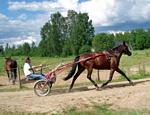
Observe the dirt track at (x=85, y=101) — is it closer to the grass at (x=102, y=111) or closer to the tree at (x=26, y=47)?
the grass at (x=102, y=111)

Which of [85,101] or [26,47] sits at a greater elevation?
[26,47]

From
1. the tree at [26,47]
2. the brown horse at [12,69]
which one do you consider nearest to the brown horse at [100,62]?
the brown horse at [12,69]

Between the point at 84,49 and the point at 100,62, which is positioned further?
the point at 84,49

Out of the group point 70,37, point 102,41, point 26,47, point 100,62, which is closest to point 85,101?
point 100,62

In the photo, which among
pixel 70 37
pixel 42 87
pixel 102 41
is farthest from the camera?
pixel 102 41

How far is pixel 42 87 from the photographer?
16.9 m

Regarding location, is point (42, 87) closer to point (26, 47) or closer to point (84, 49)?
point (84, 49)

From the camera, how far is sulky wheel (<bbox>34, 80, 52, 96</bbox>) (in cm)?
1684

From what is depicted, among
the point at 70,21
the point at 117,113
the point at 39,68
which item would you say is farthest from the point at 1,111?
the point at 70,21

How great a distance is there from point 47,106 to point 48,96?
255 cm

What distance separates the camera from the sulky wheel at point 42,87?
16844 mm

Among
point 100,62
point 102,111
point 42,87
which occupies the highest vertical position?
point 100,62

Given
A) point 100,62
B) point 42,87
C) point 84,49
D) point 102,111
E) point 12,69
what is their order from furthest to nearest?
point 84,49 < point 12,69 < point 100,62 < point 42,87 < point 102,111

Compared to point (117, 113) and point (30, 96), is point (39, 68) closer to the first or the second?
point (30, 96)
